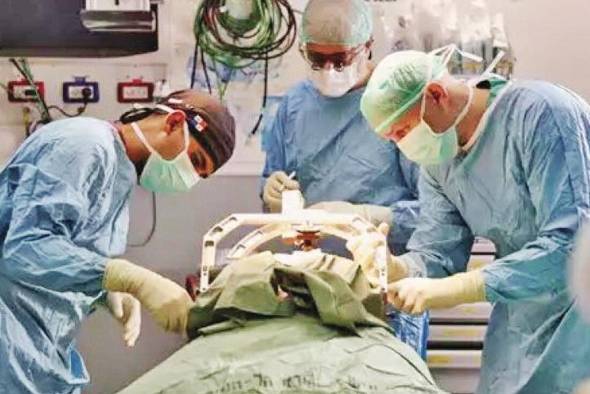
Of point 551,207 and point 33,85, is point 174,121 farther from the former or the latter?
point 33,85

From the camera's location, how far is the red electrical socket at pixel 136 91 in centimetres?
397

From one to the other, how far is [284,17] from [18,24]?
955 millimetres

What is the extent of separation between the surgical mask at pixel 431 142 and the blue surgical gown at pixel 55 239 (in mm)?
667

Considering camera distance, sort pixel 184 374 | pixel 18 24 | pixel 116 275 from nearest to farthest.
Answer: pixel 184 374
pixel 116 275
pixel 18 24

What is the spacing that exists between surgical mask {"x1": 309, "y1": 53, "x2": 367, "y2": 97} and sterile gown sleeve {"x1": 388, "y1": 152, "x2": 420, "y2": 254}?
27 cm

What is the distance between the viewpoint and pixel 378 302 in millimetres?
1934

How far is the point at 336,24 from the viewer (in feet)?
10.7

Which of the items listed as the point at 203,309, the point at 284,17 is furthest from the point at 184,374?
the point at 284,17

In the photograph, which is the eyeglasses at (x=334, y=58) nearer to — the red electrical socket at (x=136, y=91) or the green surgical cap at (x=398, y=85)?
the green surgical cap at (x=398, y=85)

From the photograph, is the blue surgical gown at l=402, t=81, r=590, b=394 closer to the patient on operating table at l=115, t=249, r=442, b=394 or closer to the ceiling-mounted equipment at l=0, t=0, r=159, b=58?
the patient on operating table at l=115, t=249, r=442, b=394

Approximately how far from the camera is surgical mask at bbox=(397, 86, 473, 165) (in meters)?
2.58

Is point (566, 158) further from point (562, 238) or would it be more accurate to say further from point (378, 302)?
point (378, 302)

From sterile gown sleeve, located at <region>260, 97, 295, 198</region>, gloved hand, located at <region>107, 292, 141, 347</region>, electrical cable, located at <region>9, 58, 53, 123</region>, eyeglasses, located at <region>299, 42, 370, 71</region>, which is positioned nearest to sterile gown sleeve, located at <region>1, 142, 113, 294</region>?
gloved hand, located at <region>107, 292, 141, 347</region>

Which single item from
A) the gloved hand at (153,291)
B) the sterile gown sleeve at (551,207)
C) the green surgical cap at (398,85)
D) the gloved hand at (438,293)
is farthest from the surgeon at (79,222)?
the sterile gown sleeve at (551,207)
